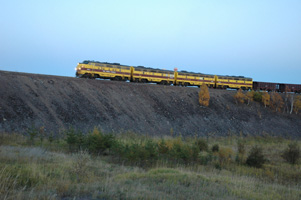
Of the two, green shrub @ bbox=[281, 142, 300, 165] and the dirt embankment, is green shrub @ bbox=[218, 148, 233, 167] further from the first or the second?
the dirt embankment

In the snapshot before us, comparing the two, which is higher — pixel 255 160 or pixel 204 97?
pixel 204 97

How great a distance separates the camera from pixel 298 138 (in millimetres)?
37500

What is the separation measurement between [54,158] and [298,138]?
36.1 metres

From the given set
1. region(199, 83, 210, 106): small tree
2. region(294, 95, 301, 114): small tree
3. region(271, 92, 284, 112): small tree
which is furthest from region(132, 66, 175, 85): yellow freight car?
region(294, 95, 301, 114): small tree

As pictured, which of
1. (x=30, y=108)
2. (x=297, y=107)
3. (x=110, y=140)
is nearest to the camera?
(x=110, y=140)

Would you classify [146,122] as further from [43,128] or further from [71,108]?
[43,128]

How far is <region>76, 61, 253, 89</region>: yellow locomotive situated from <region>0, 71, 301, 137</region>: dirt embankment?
3.69m

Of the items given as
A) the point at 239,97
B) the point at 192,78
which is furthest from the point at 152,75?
the point at 239,97

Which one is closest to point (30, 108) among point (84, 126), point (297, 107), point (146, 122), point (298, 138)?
point (84, 126)

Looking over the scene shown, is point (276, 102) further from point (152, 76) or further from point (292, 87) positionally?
point (152, 76)

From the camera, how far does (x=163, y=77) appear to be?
146 ft

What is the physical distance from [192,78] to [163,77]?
20.1 ft

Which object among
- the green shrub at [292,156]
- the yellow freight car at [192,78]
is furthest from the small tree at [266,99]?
the green shrub at [292,156]

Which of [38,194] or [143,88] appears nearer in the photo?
[38,194]
